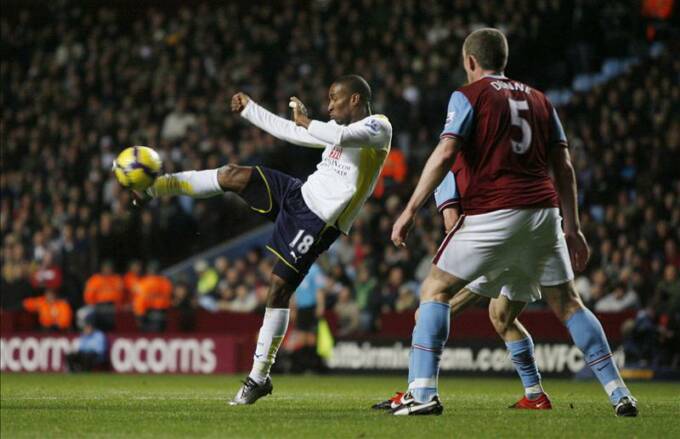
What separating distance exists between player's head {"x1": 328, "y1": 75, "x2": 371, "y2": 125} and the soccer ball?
56.4 inches

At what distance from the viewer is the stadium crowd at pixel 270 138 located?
19.0 metres

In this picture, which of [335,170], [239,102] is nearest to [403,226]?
[335,170]

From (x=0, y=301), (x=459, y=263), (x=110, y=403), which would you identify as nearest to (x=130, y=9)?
(x=0, y=301)

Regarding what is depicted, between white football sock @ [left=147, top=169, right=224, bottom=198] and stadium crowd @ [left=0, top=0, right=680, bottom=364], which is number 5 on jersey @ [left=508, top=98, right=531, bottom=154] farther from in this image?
stadium crowd @ [left=0, top=0, right=680, bottom=364]

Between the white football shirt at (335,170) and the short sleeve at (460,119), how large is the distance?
141cm

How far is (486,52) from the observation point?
783 centimetres

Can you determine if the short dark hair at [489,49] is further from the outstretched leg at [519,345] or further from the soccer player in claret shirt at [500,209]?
the outstretched leg at [519,345]

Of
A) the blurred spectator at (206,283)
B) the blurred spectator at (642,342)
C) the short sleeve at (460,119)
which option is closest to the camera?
the short sleeve at (460,119)

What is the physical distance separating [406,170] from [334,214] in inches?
482

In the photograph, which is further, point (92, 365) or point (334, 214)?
point (92, 365)

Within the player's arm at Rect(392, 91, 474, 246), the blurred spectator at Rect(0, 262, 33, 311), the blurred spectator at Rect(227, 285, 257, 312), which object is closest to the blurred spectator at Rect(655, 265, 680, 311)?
the blurred spectator at Rect(227, 285, 257, 312)

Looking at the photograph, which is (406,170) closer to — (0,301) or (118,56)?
(0,301)

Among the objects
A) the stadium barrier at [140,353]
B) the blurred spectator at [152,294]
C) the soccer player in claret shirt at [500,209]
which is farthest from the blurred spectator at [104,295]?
the soccer player in claret shirt at [500,209]

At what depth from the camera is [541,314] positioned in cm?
1727
